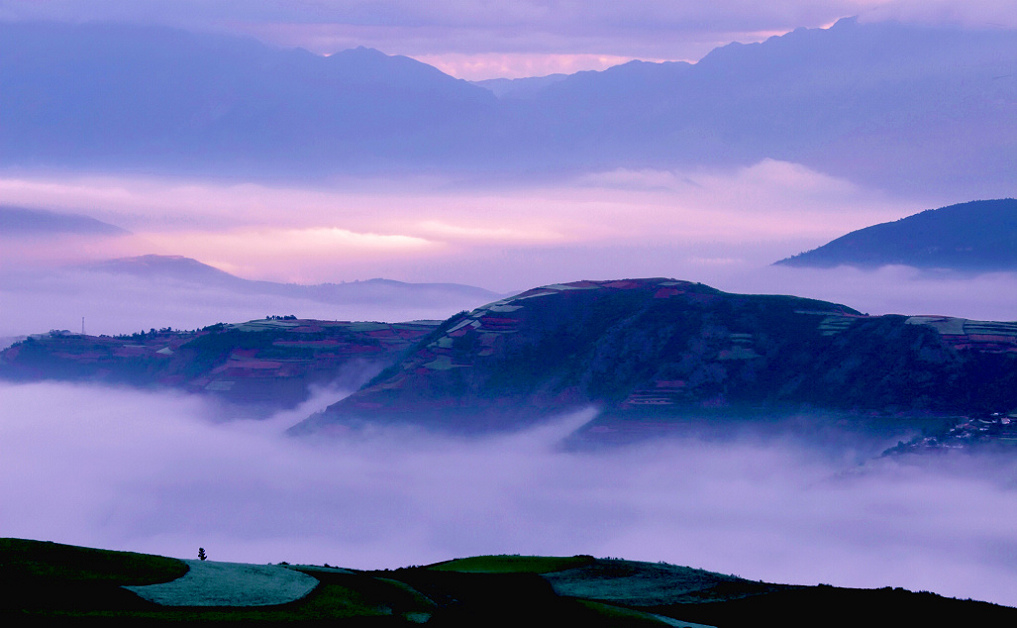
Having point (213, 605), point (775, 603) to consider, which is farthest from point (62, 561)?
point (775, 603)

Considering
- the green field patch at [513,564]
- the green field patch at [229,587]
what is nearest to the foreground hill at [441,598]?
the green field patch at [229,587]

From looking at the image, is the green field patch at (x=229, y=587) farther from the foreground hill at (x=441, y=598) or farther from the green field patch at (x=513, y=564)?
the green field patch at (x=513, y=564)

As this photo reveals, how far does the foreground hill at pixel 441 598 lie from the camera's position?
62875 mm

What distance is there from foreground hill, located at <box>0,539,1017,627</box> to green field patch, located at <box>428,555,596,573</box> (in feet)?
4.49

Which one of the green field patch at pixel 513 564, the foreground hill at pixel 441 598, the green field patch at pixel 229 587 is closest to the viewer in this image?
the foreground hill at pixel 441 598

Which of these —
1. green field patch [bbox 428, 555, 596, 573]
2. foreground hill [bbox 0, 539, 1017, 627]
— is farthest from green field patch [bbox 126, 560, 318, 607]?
green field patch [bbox 428, 555, 596, 573]

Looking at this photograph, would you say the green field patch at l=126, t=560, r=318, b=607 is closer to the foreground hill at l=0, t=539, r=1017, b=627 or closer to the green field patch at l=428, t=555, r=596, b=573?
the foreground hill at l=0, t=539, r=1017, b=627

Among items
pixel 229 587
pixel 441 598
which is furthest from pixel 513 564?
pixel 229 587

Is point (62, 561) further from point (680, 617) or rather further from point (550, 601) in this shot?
point (680, 617)

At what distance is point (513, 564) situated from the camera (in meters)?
87.4

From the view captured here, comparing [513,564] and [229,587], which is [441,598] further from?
[513,564]

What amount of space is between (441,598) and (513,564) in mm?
15250

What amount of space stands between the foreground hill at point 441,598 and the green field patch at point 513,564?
1.37 metres

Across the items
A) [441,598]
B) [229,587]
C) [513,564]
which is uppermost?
[513,564]
